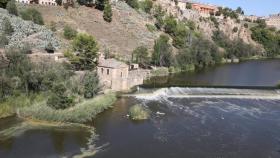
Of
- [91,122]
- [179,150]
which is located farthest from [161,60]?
[179,150]

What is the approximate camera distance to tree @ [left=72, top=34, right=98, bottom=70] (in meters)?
47.6

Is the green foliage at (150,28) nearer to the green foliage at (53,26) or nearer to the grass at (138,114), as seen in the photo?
the green foliage at (53,26)

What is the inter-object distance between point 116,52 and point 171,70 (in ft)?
26.4

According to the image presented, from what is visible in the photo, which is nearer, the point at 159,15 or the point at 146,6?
the point at 159,15

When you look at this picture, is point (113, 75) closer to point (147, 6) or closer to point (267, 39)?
point (147, 6)

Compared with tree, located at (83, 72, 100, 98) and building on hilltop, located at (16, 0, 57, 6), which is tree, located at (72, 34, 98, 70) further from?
building on hilltop, located at (16, 0, 57, 6)

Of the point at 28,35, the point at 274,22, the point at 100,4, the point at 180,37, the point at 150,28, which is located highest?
the point at 274,22

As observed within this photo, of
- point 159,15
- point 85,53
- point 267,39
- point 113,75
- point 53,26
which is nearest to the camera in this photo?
point 113,75

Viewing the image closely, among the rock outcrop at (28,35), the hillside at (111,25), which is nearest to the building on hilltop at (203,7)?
the hillside at (111,25)

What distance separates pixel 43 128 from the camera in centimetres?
3300

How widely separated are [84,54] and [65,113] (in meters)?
14.4

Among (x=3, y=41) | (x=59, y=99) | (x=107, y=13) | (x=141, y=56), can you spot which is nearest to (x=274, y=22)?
(x=107, y=13)

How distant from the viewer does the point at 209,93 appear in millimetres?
46812

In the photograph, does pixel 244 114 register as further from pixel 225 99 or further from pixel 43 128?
pixel 43 128
